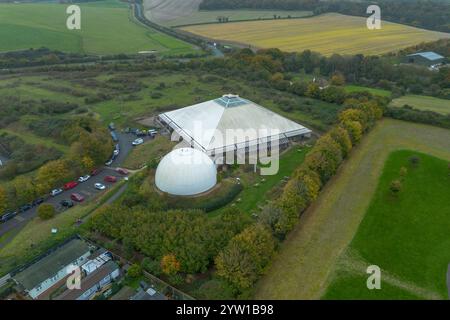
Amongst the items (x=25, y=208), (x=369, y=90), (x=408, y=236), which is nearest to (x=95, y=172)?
(x=25, y=208)

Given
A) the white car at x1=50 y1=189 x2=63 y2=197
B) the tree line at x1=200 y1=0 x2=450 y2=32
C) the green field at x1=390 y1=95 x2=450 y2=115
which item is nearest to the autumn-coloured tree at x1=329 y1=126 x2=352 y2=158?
the green field at x1=390 y1=95 x2=450 y2=115

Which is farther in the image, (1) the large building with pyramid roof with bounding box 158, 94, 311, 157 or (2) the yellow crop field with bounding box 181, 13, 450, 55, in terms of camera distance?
(2) the yellow crop field with bounding box 181, 13, 450, 55

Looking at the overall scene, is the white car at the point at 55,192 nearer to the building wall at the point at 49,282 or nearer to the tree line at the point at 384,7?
the building wall at the point at 49,282

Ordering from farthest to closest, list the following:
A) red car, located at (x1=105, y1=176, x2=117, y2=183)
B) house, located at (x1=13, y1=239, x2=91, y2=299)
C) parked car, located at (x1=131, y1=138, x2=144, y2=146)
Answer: parked car, located at (x1=131, y1=138, x2=144, y2=146)
red car, located at (x1=105, y1=176, x2=117, y2=183)
house, located at (x1=13, y1=239, x2=91, y2=299)

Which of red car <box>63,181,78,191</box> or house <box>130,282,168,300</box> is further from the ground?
red car <box>63,181,78,191</box>

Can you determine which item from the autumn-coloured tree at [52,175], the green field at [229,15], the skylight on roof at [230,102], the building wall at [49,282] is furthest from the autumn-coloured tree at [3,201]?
the green field at [229,15]

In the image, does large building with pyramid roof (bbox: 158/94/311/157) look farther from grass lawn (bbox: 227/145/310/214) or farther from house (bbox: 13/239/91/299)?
house (bbox: 13/239/91/299)
